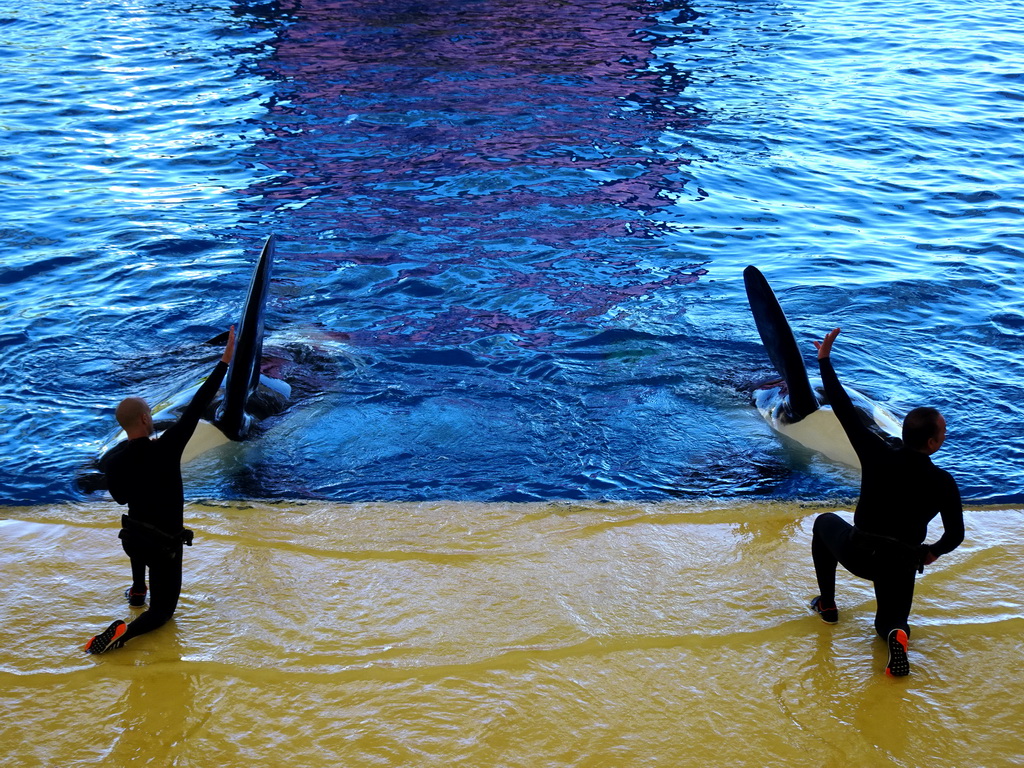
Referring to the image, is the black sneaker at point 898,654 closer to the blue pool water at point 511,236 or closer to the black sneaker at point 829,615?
the black sneaker at point 829,615

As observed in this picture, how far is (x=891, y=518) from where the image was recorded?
331 cm

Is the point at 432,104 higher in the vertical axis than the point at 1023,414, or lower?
higher

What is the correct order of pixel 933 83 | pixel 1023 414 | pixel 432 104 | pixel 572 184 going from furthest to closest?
pixel 933 83
pixel 432 104
pixel 572 184
pixel 1023 414

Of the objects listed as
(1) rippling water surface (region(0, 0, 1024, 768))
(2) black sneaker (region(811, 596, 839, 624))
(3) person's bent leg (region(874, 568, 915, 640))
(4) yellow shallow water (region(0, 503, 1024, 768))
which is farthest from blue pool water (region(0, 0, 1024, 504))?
(3) person's bent leg (region(874, 568, 915, 640))

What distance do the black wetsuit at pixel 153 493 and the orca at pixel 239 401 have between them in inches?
59.1

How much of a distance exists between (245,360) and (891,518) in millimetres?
3451

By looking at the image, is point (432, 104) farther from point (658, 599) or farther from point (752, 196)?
point (658, 599)

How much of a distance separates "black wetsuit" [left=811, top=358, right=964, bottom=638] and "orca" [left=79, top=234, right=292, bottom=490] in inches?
123

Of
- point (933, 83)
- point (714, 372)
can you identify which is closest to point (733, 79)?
point (933, 83)

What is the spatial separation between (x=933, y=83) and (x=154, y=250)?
39.9 feet

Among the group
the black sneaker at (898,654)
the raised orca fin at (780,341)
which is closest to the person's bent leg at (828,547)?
the black sneaker at (898,654)

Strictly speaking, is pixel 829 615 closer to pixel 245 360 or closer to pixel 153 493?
pixel 153 493

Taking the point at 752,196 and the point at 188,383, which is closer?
the point at 188,383

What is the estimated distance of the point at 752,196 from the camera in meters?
10.7
